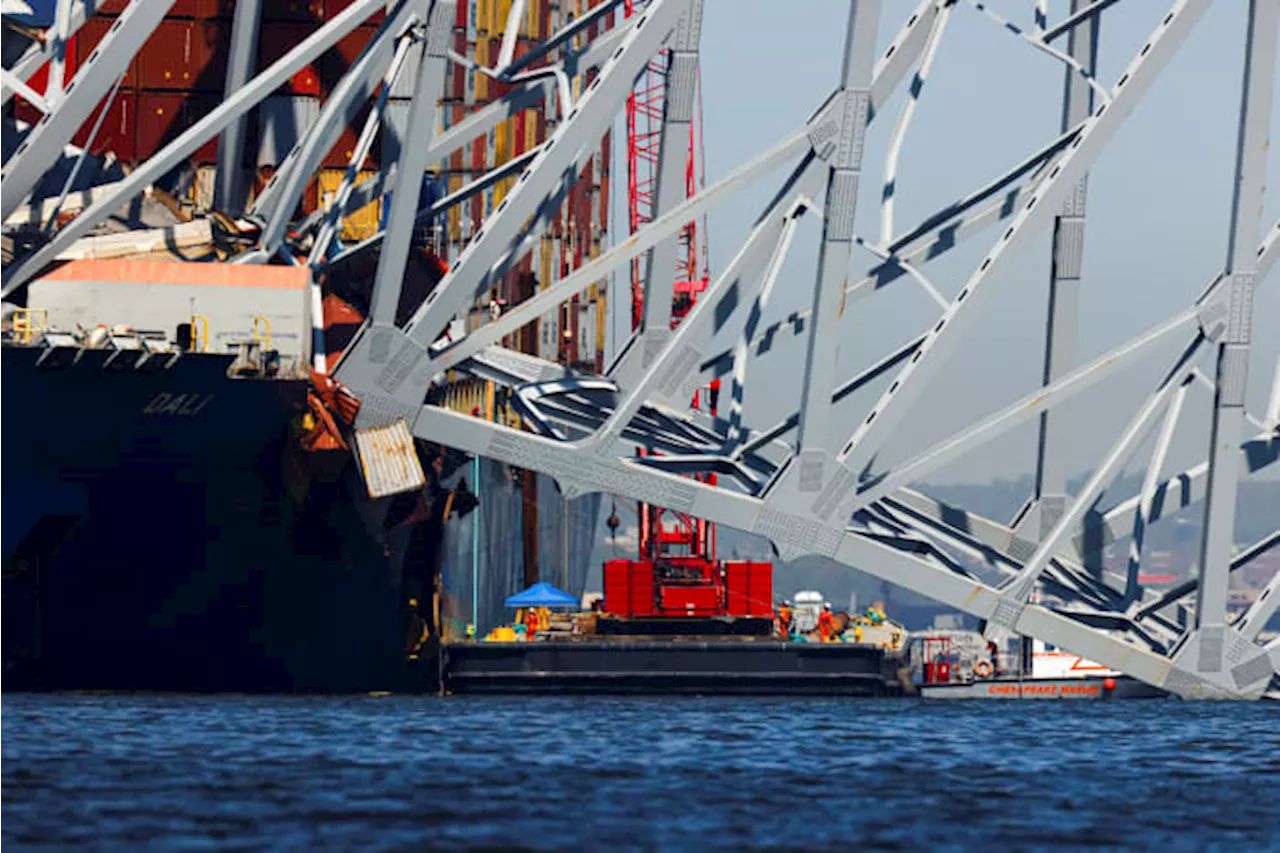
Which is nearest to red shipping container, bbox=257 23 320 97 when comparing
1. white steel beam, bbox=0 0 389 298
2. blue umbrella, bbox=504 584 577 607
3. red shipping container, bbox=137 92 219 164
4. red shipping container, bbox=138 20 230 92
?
red shipping container, bbox=138 20 230 92

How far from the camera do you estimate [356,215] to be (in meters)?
62.6

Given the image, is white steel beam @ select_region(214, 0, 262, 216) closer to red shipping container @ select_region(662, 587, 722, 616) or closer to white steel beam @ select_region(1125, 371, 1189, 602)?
red shipping container @ select_region(662, 587, 722, 616)

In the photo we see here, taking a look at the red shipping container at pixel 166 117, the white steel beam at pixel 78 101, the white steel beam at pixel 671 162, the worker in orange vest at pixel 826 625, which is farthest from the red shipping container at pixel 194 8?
the worker in orange vest at pixel 826 625

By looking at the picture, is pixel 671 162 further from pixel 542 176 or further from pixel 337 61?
pixel 337 61

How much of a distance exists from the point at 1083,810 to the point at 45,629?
24541 millimetres

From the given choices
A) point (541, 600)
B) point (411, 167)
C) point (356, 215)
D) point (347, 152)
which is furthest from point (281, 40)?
point (411, 167)

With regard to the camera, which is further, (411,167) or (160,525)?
(411,167)

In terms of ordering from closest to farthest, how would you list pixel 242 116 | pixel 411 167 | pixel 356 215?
pixel 411 167, pixel 242 116, pixel 356 215

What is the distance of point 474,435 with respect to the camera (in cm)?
4819

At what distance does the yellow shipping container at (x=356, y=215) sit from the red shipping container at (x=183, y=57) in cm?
437

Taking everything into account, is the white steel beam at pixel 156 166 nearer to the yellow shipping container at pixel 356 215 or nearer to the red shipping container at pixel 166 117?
the yellow shipping container at pixel 356 215

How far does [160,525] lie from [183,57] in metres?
23.7

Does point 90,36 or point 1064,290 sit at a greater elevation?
point 90,36

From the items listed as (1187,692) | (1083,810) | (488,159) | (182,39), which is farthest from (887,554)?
(488,159)
